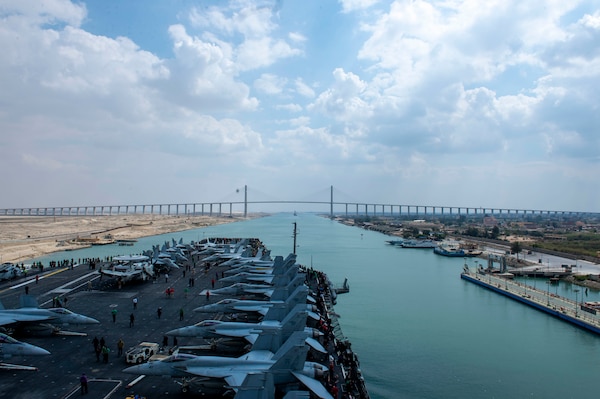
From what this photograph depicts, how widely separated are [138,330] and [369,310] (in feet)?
79.3

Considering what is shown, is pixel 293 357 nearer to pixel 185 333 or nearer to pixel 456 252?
pixel 185 333

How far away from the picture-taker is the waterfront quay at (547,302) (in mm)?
39688

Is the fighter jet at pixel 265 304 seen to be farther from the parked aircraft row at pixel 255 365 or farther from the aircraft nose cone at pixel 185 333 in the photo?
the aircraft nose cone at pixel 185 333

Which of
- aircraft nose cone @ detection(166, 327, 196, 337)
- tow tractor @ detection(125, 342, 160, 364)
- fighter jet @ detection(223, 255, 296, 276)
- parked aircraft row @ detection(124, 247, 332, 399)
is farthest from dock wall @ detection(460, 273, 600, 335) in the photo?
tow tractor @ detection(125, 342, 160, 364)

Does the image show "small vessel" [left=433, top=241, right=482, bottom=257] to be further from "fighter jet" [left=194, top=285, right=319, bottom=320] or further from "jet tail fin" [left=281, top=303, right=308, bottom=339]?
"jet tail fin" [left=281, top=303, right=308, bottom=339]

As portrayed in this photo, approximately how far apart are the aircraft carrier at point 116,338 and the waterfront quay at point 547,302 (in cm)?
2251

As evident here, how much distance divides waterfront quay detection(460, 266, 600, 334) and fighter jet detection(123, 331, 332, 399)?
3279cm

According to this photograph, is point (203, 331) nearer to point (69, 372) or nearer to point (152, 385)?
point (152, 385)

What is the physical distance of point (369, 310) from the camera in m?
43.7

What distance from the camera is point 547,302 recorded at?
46375mm

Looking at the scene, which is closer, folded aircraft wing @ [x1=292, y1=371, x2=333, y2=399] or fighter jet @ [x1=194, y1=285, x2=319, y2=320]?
folded aircraft wing @ [x1=292, y1=371, x2=333, y2=399]

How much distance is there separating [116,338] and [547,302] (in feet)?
141

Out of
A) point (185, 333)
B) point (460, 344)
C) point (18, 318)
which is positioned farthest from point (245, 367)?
point (460, 344)

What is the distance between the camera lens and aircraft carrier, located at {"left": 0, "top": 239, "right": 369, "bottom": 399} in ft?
61.2
